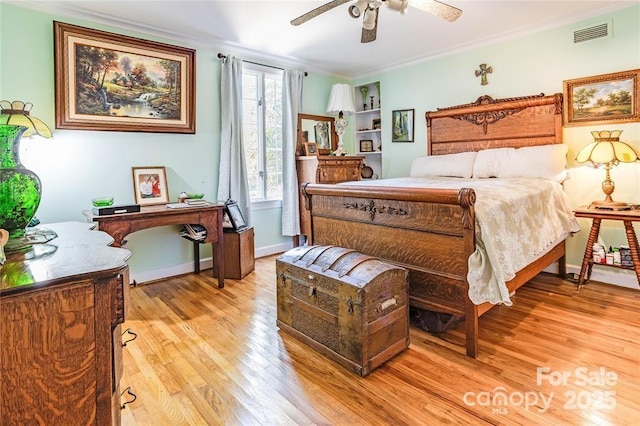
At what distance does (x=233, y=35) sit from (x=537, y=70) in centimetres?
309

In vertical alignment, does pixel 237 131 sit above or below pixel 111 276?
above

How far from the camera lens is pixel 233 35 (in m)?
3.64

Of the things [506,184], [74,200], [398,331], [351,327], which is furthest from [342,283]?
[74,200]

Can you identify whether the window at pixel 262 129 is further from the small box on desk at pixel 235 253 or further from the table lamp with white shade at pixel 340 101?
the small box on desk at pixel 235 253

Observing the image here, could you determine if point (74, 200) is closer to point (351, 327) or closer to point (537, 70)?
point (351, 327)

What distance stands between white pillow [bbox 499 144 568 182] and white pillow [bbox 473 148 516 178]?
0.19 ft

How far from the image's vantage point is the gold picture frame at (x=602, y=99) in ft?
10.0

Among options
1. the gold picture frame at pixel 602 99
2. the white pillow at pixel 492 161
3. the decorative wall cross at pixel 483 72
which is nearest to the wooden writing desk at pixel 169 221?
the white pillow at pixel 492 161

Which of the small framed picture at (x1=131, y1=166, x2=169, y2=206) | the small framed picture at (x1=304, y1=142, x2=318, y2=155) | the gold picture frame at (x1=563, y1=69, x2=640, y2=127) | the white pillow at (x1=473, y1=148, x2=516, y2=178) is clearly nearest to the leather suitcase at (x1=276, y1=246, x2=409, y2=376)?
the small framed picture at (x1=131, y1=166, x2=169, y2=206)

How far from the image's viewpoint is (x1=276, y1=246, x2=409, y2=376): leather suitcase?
1.89 m

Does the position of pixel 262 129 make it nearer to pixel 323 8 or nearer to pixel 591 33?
pixel 323 8

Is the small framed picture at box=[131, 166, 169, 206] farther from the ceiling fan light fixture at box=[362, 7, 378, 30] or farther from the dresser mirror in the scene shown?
the ceiling fan light fixture at box=[362, 7, 378, 30]

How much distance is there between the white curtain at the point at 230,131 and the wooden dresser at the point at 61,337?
2.90 m

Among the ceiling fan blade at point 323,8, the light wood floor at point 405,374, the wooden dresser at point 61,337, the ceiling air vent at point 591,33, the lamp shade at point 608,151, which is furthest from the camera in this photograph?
the ceiling air vent at point 591,33
